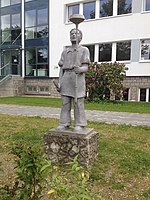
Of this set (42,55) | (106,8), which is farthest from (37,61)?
(106,8)

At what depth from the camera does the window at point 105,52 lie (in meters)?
16.6

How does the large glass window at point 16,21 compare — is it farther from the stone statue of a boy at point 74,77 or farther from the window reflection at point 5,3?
the stone statue of a boy at point 74,77

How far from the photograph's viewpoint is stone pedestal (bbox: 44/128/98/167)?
399 cm

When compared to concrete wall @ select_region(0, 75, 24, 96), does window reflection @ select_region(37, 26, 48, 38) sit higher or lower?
higher

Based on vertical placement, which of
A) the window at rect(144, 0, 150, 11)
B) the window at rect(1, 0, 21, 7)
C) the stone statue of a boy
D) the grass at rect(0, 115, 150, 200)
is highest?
the window at rect(1, 0, 21, 7)

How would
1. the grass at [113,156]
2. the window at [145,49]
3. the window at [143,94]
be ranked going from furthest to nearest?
the window at [143,94]
the window at [145,49]
the grass at [113,156]

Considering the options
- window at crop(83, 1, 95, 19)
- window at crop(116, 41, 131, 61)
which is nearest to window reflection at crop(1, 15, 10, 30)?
window at crop(83, 1, 95, 19)

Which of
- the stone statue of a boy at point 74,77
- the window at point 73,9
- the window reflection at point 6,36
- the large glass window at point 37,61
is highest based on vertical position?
the window at point 73,9

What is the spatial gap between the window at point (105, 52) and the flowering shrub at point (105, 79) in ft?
10.2

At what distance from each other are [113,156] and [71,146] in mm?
994

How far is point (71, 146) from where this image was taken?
13.3 feet

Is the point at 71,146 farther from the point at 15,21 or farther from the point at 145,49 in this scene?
the point at 15,21

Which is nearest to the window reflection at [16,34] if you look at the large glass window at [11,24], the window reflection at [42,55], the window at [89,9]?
the large glass window at [11,24]

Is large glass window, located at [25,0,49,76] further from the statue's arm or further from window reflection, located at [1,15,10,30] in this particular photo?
the statue's arm
